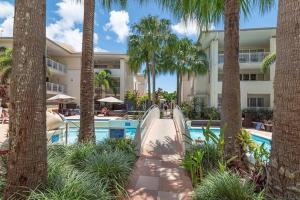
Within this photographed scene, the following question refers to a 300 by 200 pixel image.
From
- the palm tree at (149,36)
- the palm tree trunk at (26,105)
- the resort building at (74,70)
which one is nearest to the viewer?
the palm tree trunk at (26,105)

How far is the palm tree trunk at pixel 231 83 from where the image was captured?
6145 mm

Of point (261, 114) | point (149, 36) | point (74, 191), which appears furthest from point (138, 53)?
point (74, 191)

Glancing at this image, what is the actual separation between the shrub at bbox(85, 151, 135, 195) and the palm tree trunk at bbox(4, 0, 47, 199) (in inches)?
61.5

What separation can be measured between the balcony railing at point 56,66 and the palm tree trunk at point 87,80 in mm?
25255

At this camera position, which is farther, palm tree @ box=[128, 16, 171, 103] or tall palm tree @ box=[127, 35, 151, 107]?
tall palm tree @ box=[127, 35, 151, 107]

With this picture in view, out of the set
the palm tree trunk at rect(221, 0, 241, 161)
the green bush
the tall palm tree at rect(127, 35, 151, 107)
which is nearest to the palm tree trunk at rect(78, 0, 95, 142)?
the palm tree trunk at rect(221, 0, 241, 161)

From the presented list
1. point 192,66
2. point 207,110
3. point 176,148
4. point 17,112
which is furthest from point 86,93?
point 192,66

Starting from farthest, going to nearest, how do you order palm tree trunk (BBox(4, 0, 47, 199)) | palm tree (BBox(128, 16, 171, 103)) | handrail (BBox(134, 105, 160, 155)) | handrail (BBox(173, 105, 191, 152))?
palm tree (BBox(128, 16, 171, 103)) < handrail (BBox(134, 105, 160, 155)) < handrail (BBox(173, 105, 191, 152)) < palm tree trunk (BBox(4, 0, 47, 199))

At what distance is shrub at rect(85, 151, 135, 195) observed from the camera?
16.0 feet

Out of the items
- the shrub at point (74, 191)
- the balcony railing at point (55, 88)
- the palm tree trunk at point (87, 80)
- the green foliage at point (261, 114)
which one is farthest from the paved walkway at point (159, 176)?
the balcony railing at point (55, 88)

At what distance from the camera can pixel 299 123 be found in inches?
126

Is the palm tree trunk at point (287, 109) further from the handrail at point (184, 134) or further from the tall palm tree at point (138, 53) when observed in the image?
the tall palm tree at point (138, 53)

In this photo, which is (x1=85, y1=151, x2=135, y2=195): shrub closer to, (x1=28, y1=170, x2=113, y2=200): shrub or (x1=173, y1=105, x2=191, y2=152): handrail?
(x1=28, y1=170, x2=113, y2=200): shrub

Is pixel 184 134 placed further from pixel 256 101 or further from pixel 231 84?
pixel 256 101
